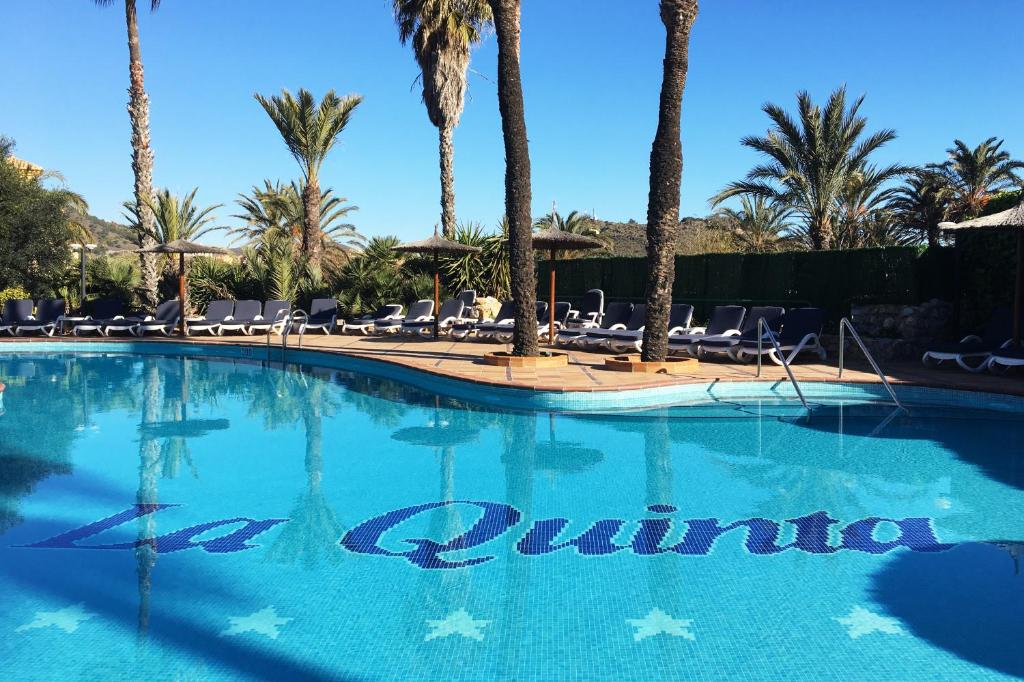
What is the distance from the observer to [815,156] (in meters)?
20.7

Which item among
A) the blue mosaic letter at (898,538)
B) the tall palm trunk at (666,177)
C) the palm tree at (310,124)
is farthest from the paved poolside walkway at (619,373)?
the palm tree at (310,124)

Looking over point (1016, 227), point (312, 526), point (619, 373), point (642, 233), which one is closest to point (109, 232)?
point (642, 233)

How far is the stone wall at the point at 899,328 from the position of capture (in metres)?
12.9

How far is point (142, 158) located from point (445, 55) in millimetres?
9278

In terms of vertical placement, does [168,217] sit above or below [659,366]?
above

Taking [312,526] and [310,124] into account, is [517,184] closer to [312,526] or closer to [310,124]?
[312,526]

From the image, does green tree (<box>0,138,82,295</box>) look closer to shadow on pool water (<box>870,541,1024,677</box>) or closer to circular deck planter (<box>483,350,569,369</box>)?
circular deck planter (<box>483,350,569,369</box>)

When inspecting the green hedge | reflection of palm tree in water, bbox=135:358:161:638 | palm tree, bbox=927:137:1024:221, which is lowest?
reflection of palm tree in water, bbox=135:358:161:638

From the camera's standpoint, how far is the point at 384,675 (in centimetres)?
308

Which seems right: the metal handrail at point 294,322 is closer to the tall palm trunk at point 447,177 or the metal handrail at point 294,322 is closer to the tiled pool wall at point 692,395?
the tiled pool wall at point 692,395

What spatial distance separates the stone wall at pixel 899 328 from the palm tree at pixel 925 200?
1598 cm

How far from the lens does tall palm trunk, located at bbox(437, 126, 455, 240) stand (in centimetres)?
2233

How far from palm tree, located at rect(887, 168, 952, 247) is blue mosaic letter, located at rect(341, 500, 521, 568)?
26604 millimetres

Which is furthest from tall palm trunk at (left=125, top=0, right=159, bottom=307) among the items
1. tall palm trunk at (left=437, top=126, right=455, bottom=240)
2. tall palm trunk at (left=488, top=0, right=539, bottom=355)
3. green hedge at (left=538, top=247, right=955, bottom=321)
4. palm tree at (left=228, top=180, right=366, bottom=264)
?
palm tree at (left=228, top=180, right=366, bottom=264)
